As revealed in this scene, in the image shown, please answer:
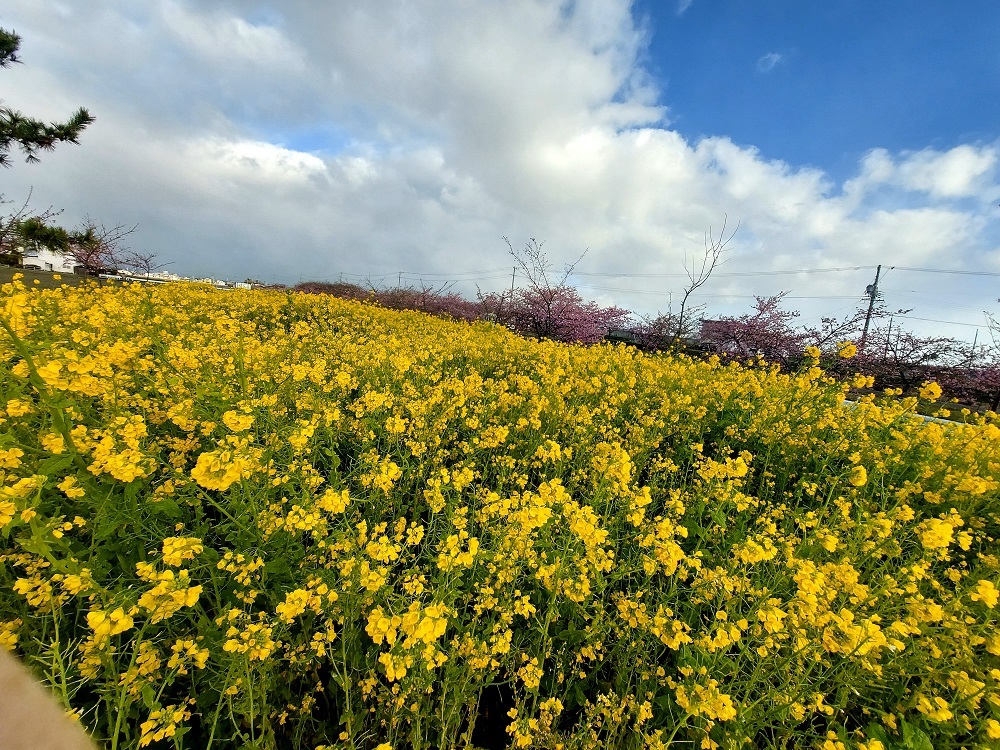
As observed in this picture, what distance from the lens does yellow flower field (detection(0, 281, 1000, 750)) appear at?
1.22 meters

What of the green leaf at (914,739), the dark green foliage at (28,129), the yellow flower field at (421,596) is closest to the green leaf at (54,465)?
the yellow flower field at (421,596)

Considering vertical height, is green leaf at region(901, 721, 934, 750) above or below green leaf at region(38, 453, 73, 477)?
below

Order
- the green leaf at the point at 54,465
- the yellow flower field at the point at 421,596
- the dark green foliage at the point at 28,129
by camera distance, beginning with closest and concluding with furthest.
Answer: the yellow flower field at the point at 421,596, the green leaf at the point at 54,465, the dark green foliage at the point at 28,129

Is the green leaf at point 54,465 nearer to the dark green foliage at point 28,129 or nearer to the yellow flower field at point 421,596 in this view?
the yellow flower field at point 421,596

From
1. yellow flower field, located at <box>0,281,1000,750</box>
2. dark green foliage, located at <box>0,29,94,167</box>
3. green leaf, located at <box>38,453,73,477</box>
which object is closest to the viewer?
yellow flower field, located at <box>0,281,1000,750</box>

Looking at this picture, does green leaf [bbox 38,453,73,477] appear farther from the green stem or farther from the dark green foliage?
the dark green foliage

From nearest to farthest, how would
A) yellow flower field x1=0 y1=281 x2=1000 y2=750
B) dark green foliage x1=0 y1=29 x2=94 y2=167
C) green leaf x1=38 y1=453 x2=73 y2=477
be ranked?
yellow flower field x1=0 y1=281 x2=1000 y2=750, green leaf x1=38 y1=453 x2=73 y2=477, dark green foliage x1=0 y1=29 x2=94 y2=167

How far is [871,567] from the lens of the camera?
6.55ft

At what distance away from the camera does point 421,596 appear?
1552 millimetres

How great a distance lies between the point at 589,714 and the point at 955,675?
1269 mm

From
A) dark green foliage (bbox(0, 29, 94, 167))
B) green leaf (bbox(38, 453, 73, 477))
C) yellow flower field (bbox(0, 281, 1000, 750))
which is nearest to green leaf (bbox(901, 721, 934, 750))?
yellow flower field (bbox(0, 281, 1000, 750))

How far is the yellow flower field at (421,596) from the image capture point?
1.22 metres

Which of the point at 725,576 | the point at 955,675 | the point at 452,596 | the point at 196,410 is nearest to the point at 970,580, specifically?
the point at 955,675

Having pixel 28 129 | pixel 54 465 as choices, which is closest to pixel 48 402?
pixel 54 465
